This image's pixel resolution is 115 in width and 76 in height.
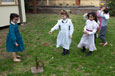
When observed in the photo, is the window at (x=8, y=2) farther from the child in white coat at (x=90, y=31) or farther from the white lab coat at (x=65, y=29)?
the child in white coat at (x=90, y=31)

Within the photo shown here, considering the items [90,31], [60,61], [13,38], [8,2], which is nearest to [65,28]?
[90,31]

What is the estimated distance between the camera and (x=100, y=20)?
18.5ft

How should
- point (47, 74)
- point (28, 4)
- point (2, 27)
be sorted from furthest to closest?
point (28, 4) → point (2, 27) → point (47, 74)

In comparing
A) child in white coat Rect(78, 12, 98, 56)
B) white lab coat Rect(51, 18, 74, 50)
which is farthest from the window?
child in white coat Rect(78, 12, 98, 56)

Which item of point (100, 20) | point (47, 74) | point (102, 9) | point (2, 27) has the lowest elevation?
point (47, 74)

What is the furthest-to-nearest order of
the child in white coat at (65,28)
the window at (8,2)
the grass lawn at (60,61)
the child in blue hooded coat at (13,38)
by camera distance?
the window at (8,2) → the child in white coat at (65,28) → the child in blue hooded coat at (13,38) → the grass lawn at (60,61)

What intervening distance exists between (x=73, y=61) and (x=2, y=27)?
608 cm

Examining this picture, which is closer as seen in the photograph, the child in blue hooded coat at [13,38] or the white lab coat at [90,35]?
the child in blue hooded coat at [13,38]

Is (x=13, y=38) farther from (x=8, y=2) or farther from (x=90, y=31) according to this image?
(x=8, y=2)

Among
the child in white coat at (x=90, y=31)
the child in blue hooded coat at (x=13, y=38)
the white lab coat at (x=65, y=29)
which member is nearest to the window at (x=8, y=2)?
the child in blue hooded coat at (x=13, y=38)

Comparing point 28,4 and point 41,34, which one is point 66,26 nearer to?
point 41,34

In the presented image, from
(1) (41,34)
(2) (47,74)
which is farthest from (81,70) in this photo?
(1) (41,34)

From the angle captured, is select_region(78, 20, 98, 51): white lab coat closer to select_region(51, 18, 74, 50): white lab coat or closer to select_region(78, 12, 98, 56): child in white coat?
select_region(78, 12, 98, 56): child in white coat

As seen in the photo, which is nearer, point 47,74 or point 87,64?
point 47,74
